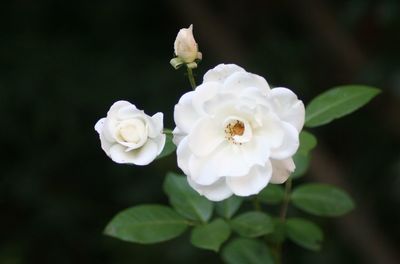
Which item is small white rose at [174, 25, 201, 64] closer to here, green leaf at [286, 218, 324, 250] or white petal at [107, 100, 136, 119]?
white petal at [107, 100, 136, 119]

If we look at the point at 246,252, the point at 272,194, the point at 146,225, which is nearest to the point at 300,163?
the point at 272,194

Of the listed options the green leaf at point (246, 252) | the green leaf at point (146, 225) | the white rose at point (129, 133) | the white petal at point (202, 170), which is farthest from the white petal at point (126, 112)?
the green leaf at point (246, 252)

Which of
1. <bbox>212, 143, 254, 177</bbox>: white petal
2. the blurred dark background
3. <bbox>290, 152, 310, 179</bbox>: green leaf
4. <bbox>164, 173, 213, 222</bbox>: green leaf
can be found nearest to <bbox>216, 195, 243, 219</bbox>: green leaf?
<bbox>164, 173, 213, 222</bbox>: green leaf

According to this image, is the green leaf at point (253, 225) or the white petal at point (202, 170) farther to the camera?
the green leaf at point (253, 225)

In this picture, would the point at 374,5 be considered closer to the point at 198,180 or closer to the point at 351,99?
the point at 351,99

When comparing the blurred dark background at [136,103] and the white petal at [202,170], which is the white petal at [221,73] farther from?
the blurred dark background at [136,103]
